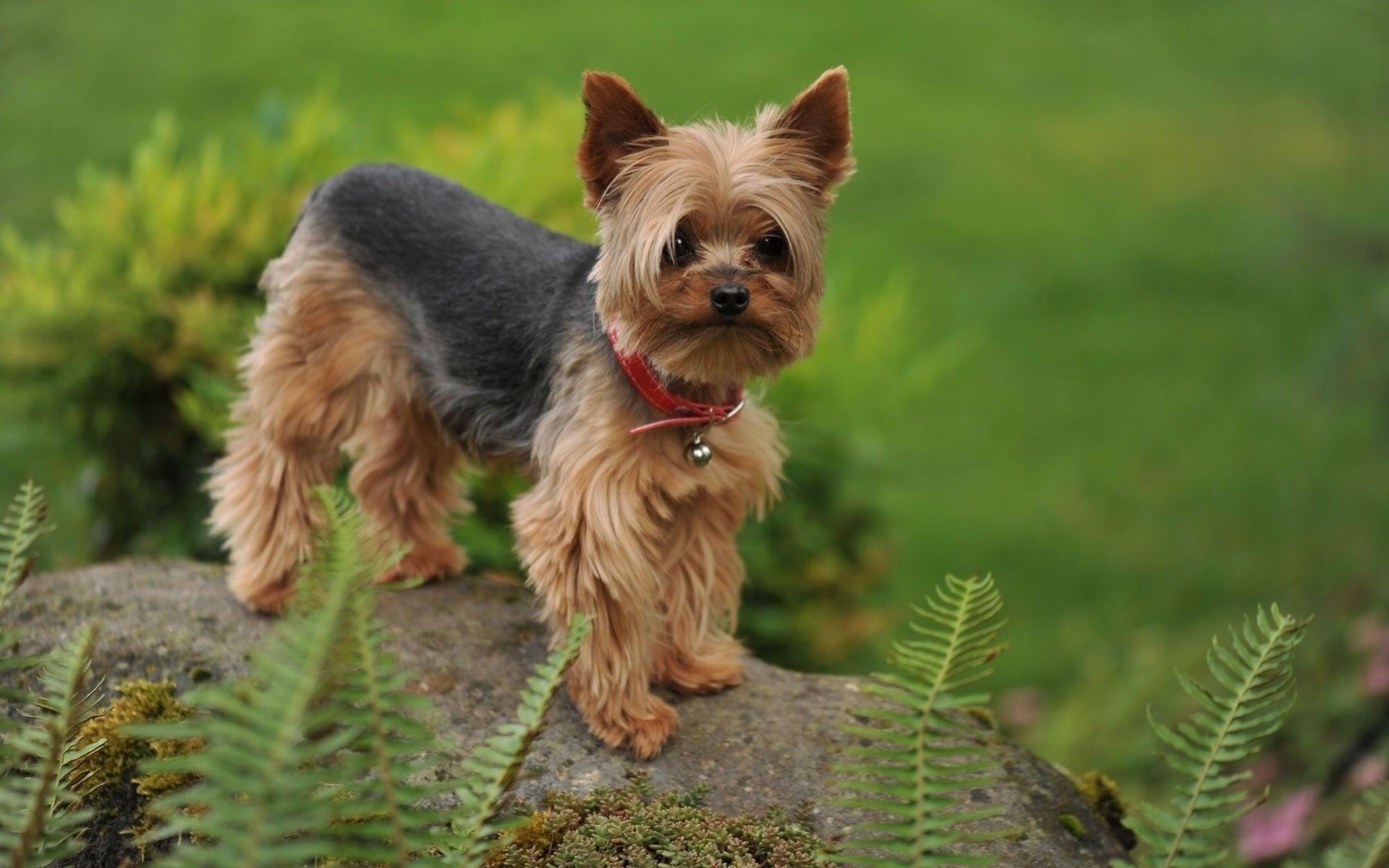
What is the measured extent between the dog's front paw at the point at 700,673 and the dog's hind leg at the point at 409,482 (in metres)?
1.29

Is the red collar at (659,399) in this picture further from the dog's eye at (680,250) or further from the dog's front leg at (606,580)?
the dog's eye at (680,250)

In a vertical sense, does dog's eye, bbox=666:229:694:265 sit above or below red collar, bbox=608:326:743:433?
above

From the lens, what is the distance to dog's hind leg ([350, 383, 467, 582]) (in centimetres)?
593

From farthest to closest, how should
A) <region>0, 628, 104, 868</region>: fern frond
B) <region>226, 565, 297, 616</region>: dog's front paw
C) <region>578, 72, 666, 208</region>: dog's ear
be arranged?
<region>226, 565, 297, 616</region>: dog's front paw
<region>578, 72, 666, 208</region>: dog's ear
<region>0, 628, 104, 868</region>: fern frond

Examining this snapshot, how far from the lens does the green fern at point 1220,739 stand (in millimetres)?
2900

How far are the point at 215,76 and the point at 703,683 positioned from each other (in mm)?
11589

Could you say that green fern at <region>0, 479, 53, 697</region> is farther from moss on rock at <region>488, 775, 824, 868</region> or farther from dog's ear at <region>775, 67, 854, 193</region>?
dog's ear at <region>775, 67, 854, 193</region>

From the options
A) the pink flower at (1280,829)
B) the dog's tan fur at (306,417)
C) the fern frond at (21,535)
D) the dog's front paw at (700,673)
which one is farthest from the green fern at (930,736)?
the pink flower at (1280,829)

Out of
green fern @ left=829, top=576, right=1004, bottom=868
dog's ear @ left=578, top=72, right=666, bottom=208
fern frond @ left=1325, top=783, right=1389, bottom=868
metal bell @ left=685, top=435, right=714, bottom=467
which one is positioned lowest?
metal bell @ left=685, top=435, right=714, bottom=467

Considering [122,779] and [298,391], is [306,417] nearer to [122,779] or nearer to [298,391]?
[298,391]

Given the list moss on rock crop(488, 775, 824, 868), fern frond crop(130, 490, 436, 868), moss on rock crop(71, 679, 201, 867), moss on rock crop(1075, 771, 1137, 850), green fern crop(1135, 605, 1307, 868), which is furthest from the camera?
moss on rock crop(1075, 771, 1137, 850)

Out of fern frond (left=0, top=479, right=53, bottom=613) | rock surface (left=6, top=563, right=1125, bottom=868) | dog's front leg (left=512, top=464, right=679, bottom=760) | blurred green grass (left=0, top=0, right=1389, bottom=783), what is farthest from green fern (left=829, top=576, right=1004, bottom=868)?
blurred green grass (left=0, top=0, right=1389, bottom=783)

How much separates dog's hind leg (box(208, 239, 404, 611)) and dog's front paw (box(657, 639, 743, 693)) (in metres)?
1.58

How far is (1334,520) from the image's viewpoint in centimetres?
1082
